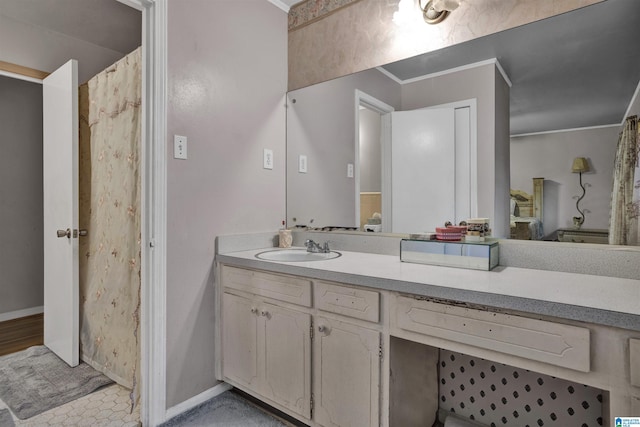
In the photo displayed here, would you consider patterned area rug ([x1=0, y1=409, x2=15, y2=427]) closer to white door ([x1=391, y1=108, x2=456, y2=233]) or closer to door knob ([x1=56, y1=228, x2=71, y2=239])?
door knob ([x1=56, y1=228, x2=71, y2=239])

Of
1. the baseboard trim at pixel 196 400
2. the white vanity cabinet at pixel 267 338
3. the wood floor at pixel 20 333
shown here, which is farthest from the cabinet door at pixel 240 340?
the wood floor at pixel 20 333

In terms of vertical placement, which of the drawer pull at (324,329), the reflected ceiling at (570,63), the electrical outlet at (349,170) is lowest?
the drawer pull at (324,329)

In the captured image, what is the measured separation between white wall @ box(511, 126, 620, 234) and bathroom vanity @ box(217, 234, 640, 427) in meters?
0.25

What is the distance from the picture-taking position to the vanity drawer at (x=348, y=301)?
1.25 m

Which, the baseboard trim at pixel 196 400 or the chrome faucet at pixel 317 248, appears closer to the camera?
the baseboard trim at pixel 196 400

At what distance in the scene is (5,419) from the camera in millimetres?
1670

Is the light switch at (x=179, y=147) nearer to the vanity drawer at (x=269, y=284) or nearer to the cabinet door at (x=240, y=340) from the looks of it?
the vanity drawer at (x=269, y=284)

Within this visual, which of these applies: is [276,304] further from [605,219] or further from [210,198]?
[605,219]

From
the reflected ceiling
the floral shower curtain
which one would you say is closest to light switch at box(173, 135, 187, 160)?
the floral shower curtain

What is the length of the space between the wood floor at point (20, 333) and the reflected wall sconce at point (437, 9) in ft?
11.0

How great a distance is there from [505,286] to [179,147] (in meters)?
1.52

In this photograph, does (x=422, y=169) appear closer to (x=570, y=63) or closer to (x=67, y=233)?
(x=570, y=63)

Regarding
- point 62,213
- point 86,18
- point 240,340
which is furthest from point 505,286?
point 86,18

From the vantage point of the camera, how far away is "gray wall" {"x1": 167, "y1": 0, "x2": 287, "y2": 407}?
1.68 metres
